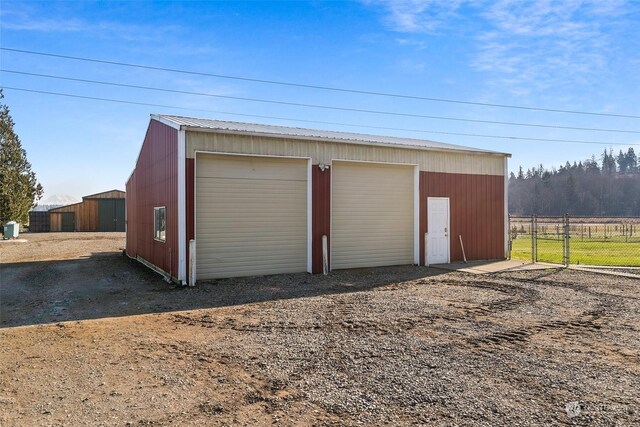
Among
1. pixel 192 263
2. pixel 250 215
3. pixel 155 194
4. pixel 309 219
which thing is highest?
pixel 155 194

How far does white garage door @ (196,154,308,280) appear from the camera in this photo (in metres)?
10.2

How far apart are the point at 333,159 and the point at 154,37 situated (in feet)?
27.8

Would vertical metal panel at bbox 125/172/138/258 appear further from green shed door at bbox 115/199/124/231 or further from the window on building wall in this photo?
green shed door at bbox 115/199/124/231

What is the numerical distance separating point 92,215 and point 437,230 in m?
34.7

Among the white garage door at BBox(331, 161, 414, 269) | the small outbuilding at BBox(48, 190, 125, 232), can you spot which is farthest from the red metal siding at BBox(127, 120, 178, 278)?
the small outbuilding at BBox(48, 190, 125, 232)

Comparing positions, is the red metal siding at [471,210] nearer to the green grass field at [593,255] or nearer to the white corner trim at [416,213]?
the white corner trim at [416,213]

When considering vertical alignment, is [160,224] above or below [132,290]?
above

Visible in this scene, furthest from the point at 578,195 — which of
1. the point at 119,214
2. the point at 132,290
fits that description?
the point at 132,290

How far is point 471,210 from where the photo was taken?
14078 mm

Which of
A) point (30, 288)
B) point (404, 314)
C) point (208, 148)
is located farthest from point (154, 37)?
point (404, 314)

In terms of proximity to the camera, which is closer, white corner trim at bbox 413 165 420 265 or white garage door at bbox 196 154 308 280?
white garage door at bbox 196 154 308 280

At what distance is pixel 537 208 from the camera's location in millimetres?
93375

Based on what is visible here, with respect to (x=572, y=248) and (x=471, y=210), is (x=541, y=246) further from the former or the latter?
(x=471, y=210)

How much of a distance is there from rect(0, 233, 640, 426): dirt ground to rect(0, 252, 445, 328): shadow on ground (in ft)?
0.27
